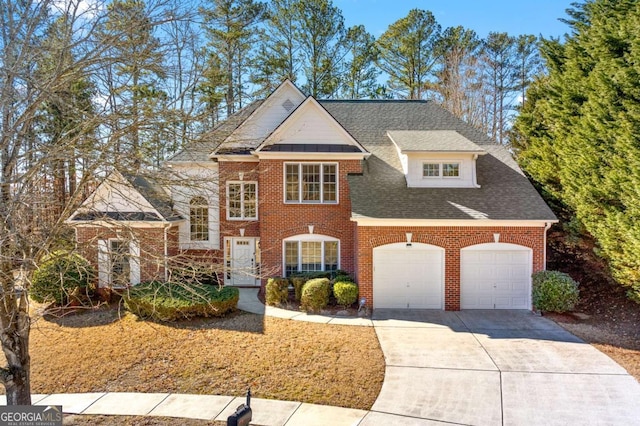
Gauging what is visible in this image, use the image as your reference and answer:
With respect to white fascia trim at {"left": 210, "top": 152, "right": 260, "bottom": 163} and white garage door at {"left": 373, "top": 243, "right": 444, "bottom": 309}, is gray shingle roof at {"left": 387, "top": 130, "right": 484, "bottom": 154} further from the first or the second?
white fascia trim at {"left": 210, "top": 152, "right": 260, "bottom": 163}

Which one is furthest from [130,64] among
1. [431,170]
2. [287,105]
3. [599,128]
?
[599,128]

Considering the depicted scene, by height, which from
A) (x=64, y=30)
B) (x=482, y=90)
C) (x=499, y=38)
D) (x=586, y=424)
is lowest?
(x=586, y=424)

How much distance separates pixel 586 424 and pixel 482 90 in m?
25.4

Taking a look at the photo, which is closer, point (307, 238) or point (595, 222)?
point (595, 222)

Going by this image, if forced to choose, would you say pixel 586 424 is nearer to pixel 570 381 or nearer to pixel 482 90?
pixel 570 381

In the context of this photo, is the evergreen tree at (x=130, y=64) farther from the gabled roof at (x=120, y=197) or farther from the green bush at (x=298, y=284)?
the green bush at (x=298, y=284)

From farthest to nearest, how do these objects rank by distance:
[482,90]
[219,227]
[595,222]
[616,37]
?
1. [482,90]
2. [219,227]
3. [595,222]
4. [616,37]

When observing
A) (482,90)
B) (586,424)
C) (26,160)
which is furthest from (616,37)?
(482,90)

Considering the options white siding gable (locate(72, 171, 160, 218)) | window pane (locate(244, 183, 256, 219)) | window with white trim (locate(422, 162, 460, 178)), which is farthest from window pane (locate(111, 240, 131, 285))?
window with white trim (locate(422, 162, 460, 178))

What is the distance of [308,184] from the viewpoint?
14.6 m

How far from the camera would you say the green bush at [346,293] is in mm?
12422

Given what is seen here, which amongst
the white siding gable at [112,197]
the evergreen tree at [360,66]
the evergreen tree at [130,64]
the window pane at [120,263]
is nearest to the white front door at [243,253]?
the white siding gable at [112,197]

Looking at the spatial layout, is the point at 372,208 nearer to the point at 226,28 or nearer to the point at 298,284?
the point at 298,284

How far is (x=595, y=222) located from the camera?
40.0 feet
